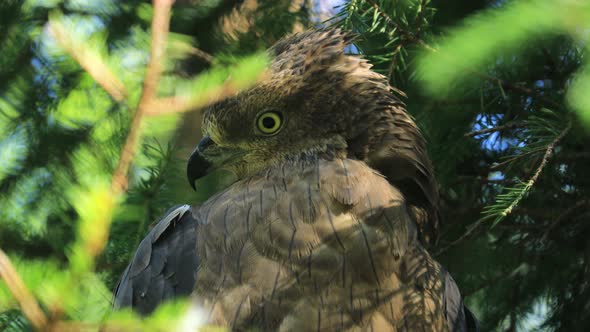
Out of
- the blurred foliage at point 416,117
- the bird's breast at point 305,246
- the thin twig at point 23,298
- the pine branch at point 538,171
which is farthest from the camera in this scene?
the bird's breast at point 305,246

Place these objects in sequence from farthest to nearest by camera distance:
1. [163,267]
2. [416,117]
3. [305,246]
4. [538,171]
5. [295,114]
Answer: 1. [416,117]
2. [295,114]
3. [163,267]
4. [305,246]
5. [538,171]

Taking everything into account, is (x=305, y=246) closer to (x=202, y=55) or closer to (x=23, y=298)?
(x=202, y=55)

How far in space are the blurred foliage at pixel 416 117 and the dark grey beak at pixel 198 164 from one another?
98 mm

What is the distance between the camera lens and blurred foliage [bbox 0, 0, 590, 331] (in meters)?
1.79

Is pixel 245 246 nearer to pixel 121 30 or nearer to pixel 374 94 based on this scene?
pixel 374 94

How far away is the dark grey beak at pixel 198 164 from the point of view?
3027 mm

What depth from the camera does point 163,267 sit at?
2.66 m

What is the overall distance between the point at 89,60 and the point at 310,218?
1260 mm

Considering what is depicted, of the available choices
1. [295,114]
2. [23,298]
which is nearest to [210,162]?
[295,114]

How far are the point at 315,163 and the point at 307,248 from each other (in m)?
0.45

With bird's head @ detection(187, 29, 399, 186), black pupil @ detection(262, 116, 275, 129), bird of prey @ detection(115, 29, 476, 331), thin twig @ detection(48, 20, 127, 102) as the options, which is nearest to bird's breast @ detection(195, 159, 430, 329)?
bird of prey @ detection(115, 29, 476, 331)

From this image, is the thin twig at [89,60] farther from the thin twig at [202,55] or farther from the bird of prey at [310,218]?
the thin twig at [202,55]

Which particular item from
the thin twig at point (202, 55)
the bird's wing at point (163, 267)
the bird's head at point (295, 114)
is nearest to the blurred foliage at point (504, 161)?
the bird's head at point (295, 114)

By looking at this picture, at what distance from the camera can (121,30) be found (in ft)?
10.2
